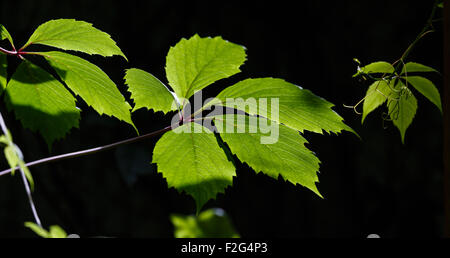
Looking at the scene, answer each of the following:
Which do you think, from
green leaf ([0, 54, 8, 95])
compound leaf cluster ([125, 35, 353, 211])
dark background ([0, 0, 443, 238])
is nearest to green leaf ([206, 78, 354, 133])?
compound leaf cluster ([125, 35, 353, 211])

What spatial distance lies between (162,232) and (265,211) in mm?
550

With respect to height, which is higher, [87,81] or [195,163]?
[87,81]

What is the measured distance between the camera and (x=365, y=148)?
6.32 feet

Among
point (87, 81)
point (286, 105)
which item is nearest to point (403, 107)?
point (286, 105)

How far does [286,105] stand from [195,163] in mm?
130

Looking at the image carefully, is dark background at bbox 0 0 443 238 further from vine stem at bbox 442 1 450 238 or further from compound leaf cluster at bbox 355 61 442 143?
vine stem at bbox 442 1 450 238

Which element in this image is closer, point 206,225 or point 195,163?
point 206,225

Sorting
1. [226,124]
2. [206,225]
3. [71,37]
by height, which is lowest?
[206,225]

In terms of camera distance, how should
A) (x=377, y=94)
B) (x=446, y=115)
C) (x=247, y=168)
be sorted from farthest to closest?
(x=247, y=168), (x=377, y=94), (x=446, y=115)

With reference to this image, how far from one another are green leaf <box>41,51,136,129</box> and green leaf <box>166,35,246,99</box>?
0.27 ft

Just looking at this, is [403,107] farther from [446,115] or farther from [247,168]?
[247,168]

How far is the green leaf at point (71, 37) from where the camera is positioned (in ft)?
1.54

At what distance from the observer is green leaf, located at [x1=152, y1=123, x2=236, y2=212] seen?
41 centimetres

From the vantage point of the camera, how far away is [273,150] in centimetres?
45
